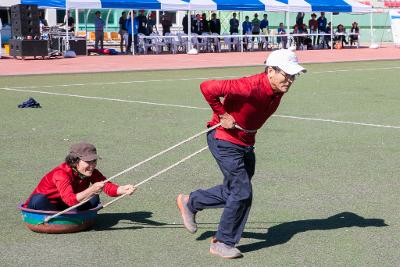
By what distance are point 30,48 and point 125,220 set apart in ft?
90.6

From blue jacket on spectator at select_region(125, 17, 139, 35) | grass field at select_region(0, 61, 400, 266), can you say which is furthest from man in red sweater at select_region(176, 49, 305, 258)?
blue jacket on spectator at select_region(125, 17, 139, 35)

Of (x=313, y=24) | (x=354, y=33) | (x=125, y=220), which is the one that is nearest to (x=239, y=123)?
(x=125, y=220)

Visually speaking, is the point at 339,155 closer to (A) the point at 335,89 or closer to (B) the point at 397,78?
(A) the point at 335,89

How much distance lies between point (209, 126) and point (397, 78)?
1894cm

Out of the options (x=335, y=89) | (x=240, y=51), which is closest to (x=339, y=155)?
(x=335, y=89)

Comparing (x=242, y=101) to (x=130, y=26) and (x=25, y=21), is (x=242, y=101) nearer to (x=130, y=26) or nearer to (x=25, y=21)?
(x=25, y=21)

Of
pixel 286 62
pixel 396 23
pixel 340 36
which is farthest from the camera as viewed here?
pixel 396 23

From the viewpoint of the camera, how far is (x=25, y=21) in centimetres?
3412

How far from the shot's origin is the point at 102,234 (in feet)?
23.4

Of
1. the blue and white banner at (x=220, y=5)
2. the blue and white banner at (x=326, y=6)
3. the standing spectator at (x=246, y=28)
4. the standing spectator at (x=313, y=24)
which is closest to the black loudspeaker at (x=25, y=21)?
the blue and white banner at (x=220, y=5)

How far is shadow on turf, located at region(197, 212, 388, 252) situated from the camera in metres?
6.90

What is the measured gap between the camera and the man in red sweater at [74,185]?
6.79 metres

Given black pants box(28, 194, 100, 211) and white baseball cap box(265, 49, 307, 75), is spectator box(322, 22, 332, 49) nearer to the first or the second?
black pants box(28, 194, 100, 211)

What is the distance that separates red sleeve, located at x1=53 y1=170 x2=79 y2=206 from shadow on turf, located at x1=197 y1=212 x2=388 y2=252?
106 centimetres
